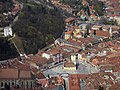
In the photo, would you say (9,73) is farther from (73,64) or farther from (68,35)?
(68,35)

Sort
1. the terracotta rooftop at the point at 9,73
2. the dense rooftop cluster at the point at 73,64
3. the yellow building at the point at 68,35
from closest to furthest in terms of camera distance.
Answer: the terracotta rooftop at the point at 9,73, the dense rooftop cluster at the point at 73,64, the yellow building at the point at 68,35

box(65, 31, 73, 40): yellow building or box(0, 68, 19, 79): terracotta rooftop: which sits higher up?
box(65, 31, 73, 40): yellow building

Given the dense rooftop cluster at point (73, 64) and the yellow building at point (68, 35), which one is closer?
the dense rooftop cluster at point (73, 64)

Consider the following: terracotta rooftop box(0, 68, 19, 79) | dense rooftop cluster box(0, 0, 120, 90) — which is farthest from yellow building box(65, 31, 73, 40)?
terracotta rooftop box(0, 68, 19, 79)

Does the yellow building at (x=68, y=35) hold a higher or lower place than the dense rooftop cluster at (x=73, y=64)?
higher

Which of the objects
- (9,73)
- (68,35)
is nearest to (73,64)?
(9,73)

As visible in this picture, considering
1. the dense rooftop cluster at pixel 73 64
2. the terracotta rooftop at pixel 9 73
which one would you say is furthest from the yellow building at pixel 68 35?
the terracotta rooftop at pixel 9 73

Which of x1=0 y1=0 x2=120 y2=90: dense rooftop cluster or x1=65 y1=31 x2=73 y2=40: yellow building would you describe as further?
x1=65 y1=31 x2=73 y2=40: yellow building

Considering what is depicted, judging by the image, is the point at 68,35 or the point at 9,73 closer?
the point at 9,73

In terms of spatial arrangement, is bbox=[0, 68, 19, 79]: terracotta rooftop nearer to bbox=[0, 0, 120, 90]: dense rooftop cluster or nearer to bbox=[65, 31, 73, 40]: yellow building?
Result: bbox=[0, 0, 120, 90]: dense rooftop cluster

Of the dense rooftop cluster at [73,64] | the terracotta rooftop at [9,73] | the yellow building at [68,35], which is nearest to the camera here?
the terracotta rooftop at [9,73]

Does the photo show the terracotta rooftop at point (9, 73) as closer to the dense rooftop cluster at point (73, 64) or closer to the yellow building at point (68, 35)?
the dense rooftop cluster at point (73, 64)
